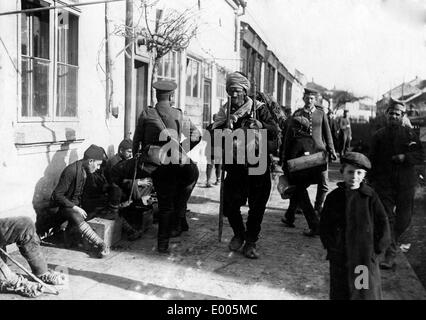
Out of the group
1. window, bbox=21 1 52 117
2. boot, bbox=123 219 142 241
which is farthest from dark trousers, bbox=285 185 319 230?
window, bbox=21 1 52 117

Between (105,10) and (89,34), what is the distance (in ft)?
1.92

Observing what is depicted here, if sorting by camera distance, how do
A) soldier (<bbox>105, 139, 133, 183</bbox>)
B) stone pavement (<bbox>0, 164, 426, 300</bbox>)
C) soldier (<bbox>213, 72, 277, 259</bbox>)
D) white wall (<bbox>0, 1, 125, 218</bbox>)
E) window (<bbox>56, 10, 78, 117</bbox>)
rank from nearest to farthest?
stone pavement (<bbox>0, 164, 426, 300</bbox>)
white wall (<bbox>0, 1, 125, 218</bbox>)
soldier (<bbox>213, 72, 277, 259</bbox>)
window (<bbox>56, 10, 78, 117</bbox>)
soldier (<bbox>105, 139, 133, 183</bbox>)

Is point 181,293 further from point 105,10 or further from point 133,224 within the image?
point 105,10

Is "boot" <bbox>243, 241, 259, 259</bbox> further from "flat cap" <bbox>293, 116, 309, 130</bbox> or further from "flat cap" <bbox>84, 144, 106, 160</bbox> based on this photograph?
"flat cap" <bbox>84, 144, 106, 160</bbox>

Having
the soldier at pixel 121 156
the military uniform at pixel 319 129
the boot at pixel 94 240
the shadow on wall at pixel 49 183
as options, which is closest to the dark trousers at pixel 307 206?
the military uniform at pixel 319 129

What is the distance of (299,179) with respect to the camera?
5812 millimetres

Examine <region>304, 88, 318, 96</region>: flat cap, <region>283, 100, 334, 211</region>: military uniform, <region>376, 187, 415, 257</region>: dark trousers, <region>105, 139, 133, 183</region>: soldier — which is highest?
<region>304, 88, 318, 96</region>: flat cap

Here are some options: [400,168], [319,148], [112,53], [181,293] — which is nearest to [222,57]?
[112,53]

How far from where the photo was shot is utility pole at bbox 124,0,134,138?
7.33 metres

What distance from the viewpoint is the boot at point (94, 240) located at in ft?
15.8

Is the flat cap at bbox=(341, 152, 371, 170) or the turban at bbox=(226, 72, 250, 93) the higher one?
the turban at bbox=(226, 72, 250, 93)

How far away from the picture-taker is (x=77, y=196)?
522 centimetres

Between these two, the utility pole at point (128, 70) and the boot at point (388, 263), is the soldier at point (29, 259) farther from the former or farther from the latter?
the utility pole at point (128, 70)

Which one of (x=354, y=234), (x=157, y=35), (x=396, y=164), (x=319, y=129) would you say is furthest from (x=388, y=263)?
(x=157, y=35)
